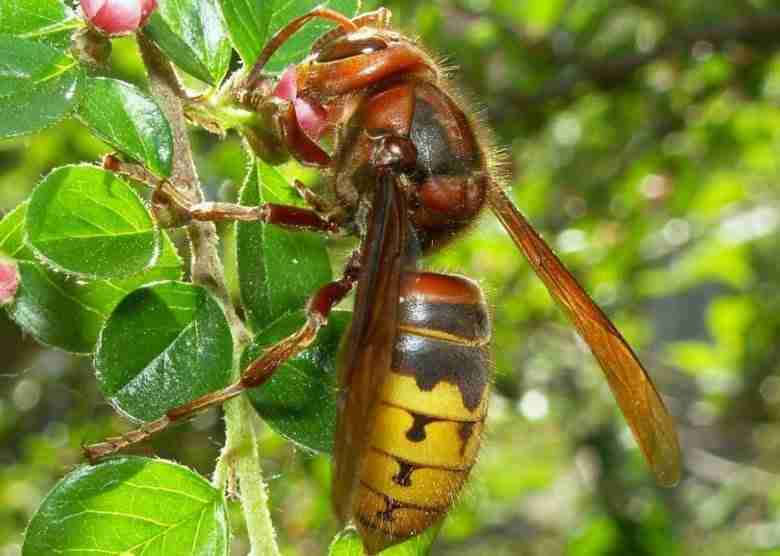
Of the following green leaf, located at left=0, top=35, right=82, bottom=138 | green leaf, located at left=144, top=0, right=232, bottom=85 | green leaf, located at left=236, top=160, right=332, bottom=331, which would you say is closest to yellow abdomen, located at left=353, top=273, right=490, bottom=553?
green leaf, located at left=236, top=160, right=332, bottom=331

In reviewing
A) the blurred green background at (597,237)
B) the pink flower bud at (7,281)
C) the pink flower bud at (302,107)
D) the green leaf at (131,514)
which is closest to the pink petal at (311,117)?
the pink flower bud at (302,107)

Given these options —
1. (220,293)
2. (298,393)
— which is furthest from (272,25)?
(298,393)

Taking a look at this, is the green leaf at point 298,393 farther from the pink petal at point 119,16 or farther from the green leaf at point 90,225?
the pink petal at point 119,16

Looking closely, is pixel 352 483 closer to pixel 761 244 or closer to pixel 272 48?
pixel 272 48

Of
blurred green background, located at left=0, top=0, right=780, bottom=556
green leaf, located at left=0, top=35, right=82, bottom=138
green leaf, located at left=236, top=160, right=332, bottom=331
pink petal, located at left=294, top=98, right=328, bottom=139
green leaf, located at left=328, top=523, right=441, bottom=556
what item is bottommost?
blurred green background, located at left=0, top=0, right=780, bottom=556

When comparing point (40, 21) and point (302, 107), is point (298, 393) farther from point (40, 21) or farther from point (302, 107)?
point (40, 21)

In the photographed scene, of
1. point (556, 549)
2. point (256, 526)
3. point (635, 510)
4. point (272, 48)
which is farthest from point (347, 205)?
point (556, 549)

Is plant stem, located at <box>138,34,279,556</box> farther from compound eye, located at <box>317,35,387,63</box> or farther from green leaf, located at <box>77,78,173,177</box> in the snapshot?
compound eye, located at <box>317,35,387,63</box>
